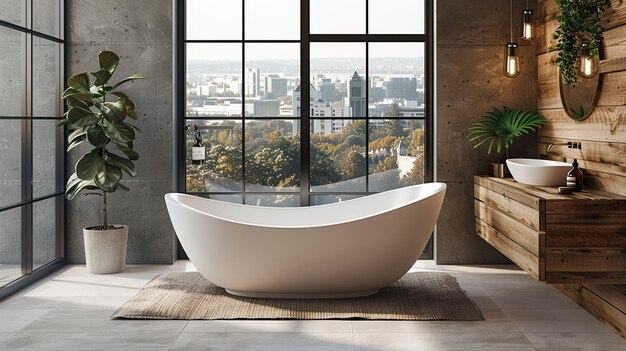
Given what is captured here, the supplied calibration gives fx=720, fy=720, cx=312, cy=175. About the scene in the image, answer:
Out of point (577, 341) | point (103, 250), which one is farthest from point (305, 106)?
point (577, 341)

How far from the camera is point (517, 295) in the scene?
469cm

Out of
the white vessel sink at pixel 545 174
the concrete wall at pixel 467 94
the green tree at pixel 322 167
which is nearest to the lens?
the white vessel sink at pixel 545 174

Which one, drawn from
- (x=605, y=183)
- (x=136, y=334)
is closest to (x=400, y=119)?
(x=605, y=183)

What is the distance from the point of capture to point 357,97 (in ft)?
19.4

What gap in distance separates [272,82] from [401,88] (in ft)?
3.47

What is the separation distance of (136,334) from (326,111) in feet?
8.84

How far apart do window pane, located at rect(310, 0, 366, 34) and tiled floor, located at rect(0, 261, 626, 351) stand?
243 cm

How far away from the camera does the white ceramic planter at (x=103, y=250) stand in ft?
17.7

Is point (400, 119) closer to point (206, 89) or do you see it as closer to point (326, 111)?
point (326, 111)

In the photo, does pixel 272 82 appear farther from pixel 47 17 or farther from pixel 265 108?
pixel 47 17

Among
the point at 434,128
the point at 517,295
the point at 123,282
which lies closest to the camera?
the point at 517,295

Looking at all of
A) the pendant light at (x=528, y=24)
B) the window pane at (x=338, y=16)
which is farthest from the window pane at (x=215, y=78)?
the pendant light at (x=528, y=24)

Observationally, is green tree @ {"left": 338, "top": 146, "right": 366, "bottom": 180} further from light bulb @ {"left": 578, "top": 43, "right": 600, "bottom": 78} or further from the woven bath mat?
light bulb @ {"left": 578, "top": 43, "right": 600, "bottom": 78}

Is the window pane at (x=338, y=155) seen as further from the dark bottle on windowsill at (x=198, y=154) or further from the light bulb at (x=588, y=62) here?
the light bulb at (x=588, y=62)
